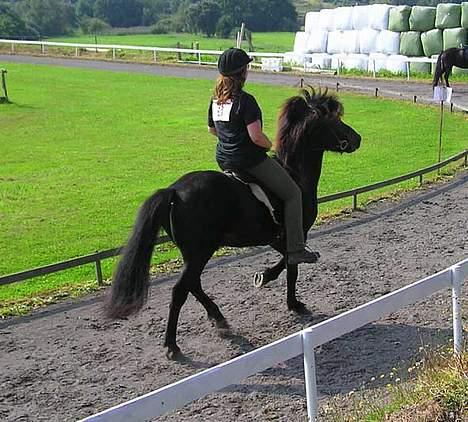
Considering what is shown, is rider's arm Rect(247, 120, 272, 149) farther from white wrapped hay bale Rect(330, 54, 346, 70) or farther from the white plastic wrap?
the white plastic wrap

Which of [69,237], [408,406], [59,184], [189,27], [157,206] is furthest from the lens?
[189,27]

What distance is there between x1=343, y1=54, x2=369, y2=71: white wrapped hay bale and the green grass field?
17.5 feet

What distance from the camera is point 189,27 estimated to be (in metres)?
92.0

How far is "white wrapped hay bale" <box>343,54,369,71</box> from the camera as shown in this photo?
117 ft

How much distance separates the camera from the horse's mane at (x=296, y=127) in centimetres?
789

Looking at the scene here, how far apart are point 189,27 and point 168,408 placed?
90421mm

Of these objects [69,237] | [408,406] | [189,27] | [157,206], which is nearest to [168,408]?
[408,406]

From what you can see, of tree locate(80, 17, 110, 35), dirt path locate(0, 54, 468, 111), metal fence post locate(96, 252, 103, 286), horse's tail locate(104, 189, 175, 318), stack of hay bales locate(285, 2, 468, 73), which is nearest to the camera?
horse's tail locate(104, 189, 175, 318)

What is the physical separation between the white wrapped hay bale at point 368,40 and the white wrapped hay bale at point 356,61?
0.94 ft

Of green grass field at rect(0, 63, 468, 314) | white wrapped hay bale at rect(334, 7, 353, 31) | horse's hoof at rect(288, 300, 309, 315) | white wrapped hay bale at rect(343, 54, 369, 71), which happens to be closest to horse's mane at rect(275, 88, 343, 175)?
horse's hoof at rect(288, 300, 309, 315)

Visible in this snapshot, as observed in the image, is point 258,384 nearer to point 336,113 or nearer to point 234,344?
point 234,344

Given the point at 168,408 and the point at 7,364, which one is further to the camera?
the point at 7,364

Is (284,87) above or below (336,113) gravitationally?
Answer: below

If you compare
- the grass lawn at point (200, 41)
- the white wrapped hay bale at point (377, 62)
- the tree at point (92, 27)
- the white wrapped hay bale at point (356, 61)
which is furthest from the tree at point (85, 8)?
the white wrapped hay bale at point (377, 62)
